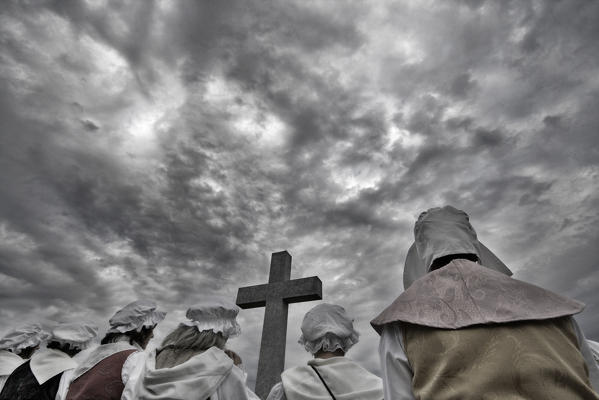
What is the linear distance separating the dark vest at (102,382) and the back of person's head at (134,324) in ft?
1.01

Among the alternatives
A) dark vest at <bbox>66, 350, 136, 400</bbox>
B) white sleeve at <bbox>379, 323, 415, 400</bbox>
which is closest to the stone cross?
dark vest at <bbox>66, 350, 136, 400</bbox>

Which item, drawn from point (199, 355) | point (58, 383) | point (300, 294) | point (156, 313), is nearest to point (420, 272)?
point (199, 355)

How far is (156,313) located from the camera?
397 centimetres

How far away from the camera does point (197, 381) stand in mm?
2666

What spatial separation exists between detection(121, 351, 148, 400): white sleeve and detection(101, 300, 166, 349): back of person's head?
22.3 inches

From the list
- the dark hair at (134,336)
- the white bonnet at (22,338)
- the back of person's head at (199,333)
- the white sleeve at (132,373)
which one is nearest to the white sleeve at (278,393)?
the back of person's head at (199,333)

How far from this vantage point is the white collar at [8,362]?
481cm

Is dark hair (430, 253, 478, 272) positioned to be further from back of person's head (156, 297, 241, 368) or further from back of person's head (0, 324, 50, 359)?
back of person's head (0, 324, 50, 359)

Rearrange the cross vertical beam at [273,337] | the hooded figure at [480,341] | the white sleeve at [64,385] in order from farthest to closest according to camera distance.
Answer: the cross vertical beam at [273,337] → the white sleeve at [64,385] → the hooded figure at [480,341]

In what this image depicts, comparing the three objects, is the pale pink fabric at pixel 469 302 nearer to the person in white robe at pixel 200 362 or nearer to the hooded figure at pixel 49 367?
the person in white robe at pixel 200 362

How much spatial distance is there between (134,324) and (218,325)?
3.97 ft

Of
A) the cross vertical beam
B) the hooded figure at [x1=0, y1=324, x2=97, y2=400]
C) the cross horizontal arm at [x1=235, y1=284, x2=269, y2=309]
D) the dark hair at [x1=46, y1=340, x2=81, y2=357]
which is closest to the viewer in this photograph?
the hooded figure at [x1=0, y1=324, x2=97, y2=400]

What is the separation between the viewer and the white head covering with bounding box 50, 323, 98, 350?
416 cm

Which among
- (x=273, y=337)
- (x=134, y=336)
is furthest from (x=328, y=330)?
(x=273, y=337)
